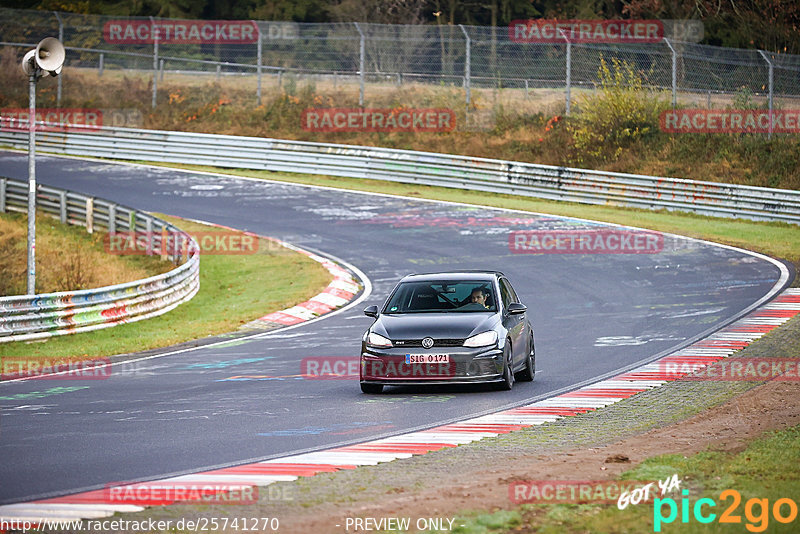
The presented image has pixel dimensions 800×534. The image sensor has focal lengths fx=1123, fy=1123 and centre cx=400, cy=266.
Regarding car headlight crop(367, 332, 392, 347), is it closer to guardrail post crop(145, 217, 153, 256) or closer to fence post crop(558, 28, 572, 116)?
guardrail post crop(145, 217, 153, 256)

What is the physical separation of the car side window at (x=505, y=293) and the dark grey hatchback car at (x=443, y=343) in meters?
0.20

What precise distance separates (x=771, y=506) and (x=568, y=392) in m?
6.54

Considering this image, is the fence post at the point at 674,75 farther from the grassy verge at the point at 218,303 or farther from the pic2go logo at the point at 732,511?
the pic2go logo at the point at 732,511

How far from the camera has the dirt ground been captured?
23.7 ft

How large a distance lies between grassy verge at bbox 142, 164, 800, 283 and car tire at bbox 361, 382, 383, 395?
14.4 meters

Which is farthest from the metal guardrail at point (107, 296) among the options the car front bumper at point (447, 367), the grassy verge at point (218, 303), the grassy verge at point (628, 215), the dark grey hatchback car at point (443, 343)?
the grassy verge at point (628, 215)

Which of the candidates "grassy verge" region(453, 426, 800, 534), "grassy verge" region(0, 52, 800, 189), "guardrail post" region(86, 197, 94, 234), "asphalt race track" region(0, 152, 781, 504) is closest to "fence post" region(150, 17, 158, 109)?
"grassy verge" region(0, 52, 800, 189)

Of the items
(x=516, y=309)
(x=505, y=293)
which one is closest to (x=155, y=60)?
(x=505, y=293)

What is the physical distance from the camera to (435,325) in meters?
13.5

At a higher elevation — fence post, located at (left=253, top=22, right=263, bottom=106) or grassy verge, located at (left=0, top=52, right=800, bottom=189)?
fence post, located at (left=253, top=22, right=263, bottom=106)

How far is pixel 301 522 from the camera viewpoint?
707 centimetres

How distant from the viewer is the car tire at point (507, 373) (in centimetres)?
1342

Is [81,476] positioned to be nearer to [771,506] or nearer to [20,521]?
[20,521]

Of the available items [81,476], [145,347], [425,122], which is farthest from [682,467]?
[425,122]
